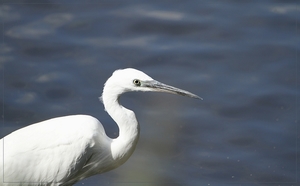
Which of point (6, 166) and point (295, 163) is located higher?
point (6, 166)

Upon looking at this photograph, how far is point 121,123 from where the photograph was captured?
13.8ft

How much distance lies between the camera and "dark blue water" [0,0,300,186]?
5465 mm

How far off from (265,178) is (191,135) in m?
0.71

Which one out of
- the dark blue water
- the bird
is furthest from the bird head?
the dark blue water

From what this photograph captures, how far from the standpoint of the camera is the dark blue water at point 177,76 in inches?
215

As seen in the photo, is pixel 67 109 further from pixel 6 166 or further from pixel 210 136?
pixel 6 166

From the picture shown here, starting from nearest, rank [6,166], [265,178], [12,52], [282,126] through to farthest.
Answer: [6,166] → [265,178] → [282,126] → [12,52]

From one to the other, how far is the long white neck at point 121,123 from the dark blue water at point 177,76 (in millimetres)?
748

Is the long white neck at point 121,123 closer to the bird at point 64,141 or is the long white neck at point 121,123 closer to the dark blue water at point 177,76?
the bird at point 64,141

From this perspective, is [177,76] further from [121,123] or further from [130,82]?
[130,82]

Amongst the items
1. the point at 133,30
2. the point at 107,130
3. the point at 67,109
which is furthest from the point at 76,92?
the point at 133,30

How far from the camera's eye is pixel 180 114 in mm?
5887

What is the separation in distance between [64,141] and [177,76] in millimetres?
2195

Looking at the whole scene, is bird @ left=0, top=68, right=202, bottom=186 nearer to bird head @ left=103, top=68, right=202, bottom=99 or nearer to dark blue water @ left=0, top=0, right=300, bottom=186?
bird head @ left=103, top=68, right=202, bottom=99
